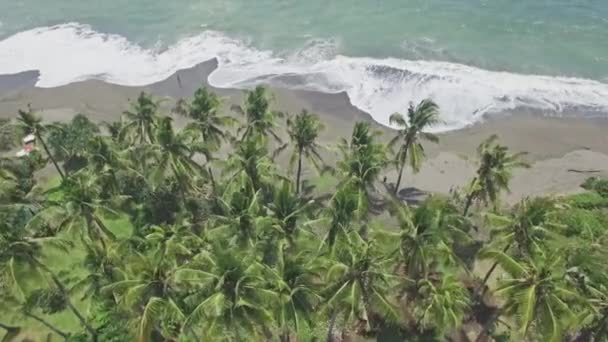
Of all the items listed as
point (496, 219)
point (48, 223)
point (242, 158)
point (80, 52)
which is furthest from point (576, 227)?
point (80, 52)

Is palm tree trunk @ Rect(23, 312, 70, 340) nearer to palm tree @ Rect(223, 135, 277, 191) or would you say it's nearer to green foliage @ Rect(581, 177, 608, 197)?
palm tree @ Rect(223, 135, 277, 191)

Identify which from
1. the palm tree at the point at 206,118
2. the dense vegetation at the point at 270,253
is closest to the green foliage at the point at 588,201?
the dense vegetation at the point at 270,253

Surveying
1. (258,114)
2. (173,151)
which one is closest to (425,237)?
(258,114)

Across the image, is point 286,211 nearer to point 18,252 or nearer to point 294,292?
point 294,292

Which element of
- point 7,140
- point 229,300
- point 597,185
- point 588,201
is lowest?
point 588,201

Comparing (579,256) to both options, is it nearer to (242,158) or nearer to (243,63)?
(242,158)

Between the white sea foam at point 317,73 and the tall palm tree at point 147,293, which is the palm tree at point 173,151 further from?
the white sea foam at point 317,73
